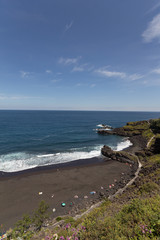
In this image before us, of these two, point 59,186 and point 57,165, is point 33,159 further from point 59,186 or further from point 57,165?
point 59,186

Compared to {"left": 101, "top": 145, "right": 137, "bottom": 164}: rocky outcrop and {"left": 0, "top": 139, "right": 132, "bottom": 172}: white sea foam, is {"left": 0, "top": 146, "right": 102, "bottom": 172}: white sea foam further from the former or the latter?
{"left": 101, "top": 145, "right": 137, "bottom": 164}: rocky outcrop

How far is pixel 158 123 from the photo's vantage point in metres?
57.5

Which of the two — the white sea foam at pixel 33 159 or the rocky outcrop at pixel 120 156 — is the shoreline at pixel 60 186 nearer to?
the rocky outcrop at pixel 120 156

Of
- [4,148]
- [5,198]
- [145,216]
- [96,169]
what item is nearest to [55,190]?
[5,198]

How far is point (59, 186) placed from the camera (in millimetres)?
19875

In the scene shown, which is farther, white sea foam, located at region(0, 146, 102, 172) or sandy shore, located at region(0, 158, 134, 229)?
white sea foam, located at region(0, 146, 102, 172)

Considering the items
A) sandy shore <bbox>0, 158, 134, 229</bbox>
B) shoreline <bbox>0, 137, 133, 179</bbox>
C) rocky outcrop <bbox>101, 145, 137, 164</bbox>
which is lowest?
shoreline <bbox>0, 137, 133, 179</bbox>

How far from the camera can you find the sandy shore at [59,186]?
50.1 feet

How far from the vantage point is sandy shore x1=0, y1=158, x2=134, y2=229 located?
15.3 meters

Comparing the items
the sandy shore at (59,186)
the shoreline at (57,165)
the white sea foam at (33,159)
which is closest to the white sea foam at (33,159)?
the white sea foam at (33,159)

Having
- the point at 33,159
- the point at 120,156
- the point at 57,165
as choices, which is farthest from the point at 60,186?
the point at 120,156

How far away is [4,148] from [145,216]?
44.8 metres

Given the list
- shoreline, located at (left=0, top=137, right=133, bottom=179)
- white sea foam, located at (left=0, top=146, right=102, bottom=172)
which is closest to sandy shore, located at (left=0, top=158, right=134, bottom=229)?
shoreline, located at (left=0, top=137, right=133, bottom=179)

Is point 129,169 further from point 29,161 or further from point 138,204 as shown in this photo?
point 29,161
